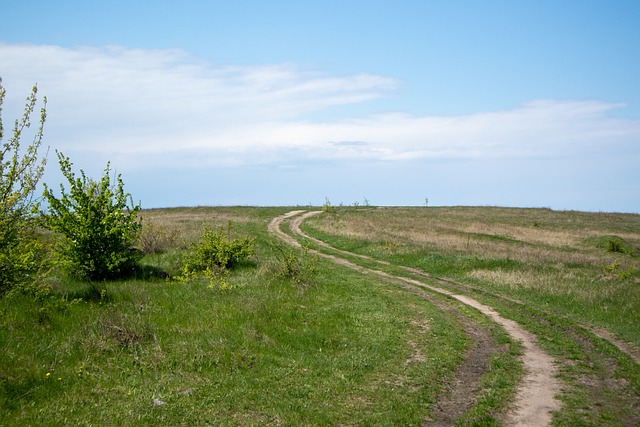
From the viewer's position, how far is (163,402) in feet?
34.4

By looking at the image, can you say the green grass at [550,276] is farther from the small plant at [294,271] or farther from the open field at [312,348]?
the small plant at [294,271]

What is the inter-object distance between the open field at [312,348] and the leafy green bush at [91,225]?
1.14 m

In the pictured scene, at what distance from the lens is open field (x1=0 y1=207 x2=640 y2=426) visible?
34.1 feet

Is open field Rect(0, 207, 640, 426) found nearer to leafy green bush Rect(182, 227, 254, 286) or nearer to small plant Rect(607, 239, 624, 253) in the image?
leafy green bush Rect(182, 227, 254, 286)

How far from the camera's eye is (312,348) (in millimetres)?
14633

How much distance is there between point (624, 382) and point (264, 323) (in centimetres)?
956

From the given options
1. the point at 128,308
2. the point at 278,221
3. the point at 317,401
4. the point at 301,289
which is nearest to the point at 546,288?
the point at 301,289

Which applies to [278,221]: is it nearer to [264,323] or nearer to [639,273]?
[639,273]

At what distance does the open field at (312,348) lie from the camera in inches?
409

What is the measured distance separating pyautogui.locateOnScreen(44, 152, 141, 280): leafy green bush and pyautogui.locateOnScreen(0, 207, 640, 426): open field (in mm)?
1144

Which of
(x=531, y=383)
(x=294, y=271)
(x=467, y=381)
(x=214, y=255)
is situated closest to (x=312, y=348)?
(x=467, y=381)

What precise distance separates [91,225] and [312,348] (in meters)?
11.1

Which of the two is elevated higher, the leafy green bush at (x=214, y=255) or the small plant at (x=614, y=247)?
the leafy green bush at (x=214, y=255)

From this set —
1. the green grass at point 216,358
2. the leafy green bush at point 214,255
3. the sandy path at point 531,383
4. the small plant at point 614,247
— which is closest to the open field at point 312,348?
the green grass at point 216,358
